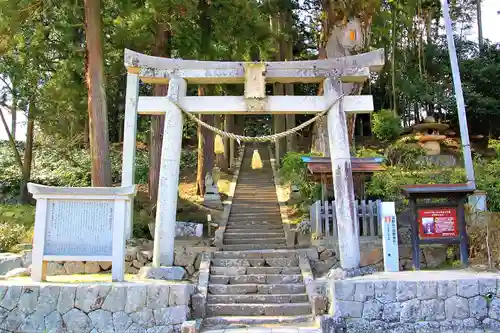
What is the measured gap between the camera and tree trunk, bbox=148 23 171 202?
13.9 m

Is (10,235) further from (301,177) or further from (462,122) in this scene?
(462,122)

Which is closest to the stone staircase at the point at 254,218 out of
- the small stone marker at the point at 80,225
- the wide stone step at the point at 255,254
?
the wide stone step at the point at 255,254

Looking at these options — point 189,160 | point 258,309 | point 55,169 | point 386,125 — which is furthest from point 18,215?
point 386,125

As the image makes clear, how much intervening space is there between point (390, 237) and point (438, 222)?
1.24 m

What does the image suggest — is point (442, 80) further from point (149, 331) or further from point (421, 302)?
point (149, 331)

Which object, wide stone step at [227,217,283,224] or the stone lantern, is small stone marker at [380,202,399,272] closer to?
wide stone step at [227,217,283,224]

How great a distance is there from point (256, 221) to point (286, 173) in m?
2.62

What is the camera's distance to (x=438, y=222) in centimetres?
980

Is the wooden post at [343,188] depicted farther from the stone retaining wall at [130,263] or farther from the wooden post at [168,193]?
the stone retaining wall at [130,263]

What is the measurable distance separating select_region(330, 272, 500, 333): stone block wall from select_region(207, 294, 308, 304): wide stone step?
1.25 m

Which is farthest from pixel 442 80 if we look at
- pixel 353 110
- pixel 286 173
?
pixel 353 110

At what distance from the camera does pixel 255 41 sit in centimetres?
1575

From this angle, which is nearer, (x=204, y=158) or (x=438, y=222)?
(x=438, y=222)

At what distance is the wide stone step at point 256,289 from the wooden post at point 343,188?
1111 millimetres
